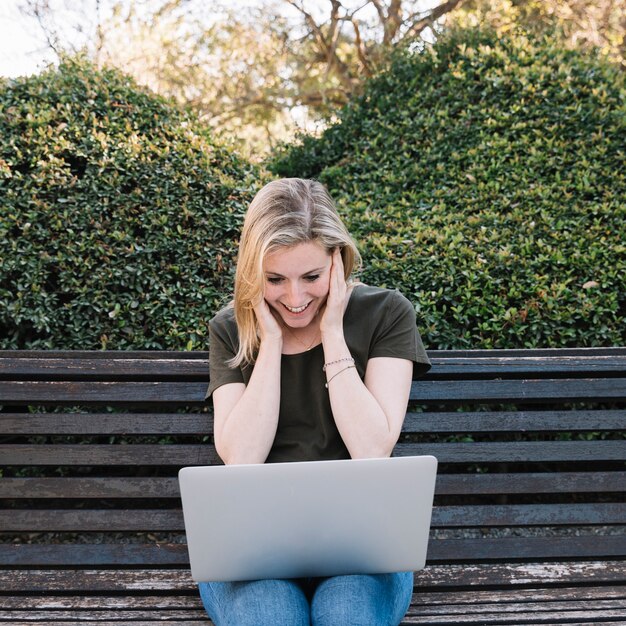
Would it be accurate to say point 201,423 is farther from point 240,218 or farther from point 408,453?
point 240,218

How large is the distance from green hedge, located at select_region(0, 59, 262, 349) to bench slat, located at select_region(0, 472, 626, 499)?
0.71m

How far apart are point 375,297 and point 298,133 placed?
3401 mm

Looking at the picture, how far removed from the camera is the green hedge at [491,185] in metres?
3.25

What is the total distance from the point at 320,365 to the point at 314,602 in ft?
2.33

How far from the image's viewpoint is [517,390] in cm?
265

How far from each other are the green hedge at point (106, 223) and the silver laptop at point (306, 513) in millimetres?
1487

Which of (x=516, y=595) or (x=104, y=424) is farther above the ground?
(x=104, y=424)

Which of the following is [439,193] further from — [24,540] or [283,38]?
[283,38]

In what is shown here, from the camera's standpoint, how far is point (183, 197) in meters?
3.52

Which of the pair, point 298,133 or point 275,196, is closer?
point 275,196

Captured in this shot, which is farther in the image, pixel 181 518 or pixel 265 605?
pixel 181 518

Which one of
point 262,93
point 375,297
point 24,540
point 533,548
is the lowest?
point 24,540

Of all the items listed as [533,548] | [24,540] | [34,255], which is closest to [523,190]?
[533,548]

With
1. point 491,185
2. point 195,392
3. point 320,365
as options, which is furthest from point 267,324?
point 491,185
